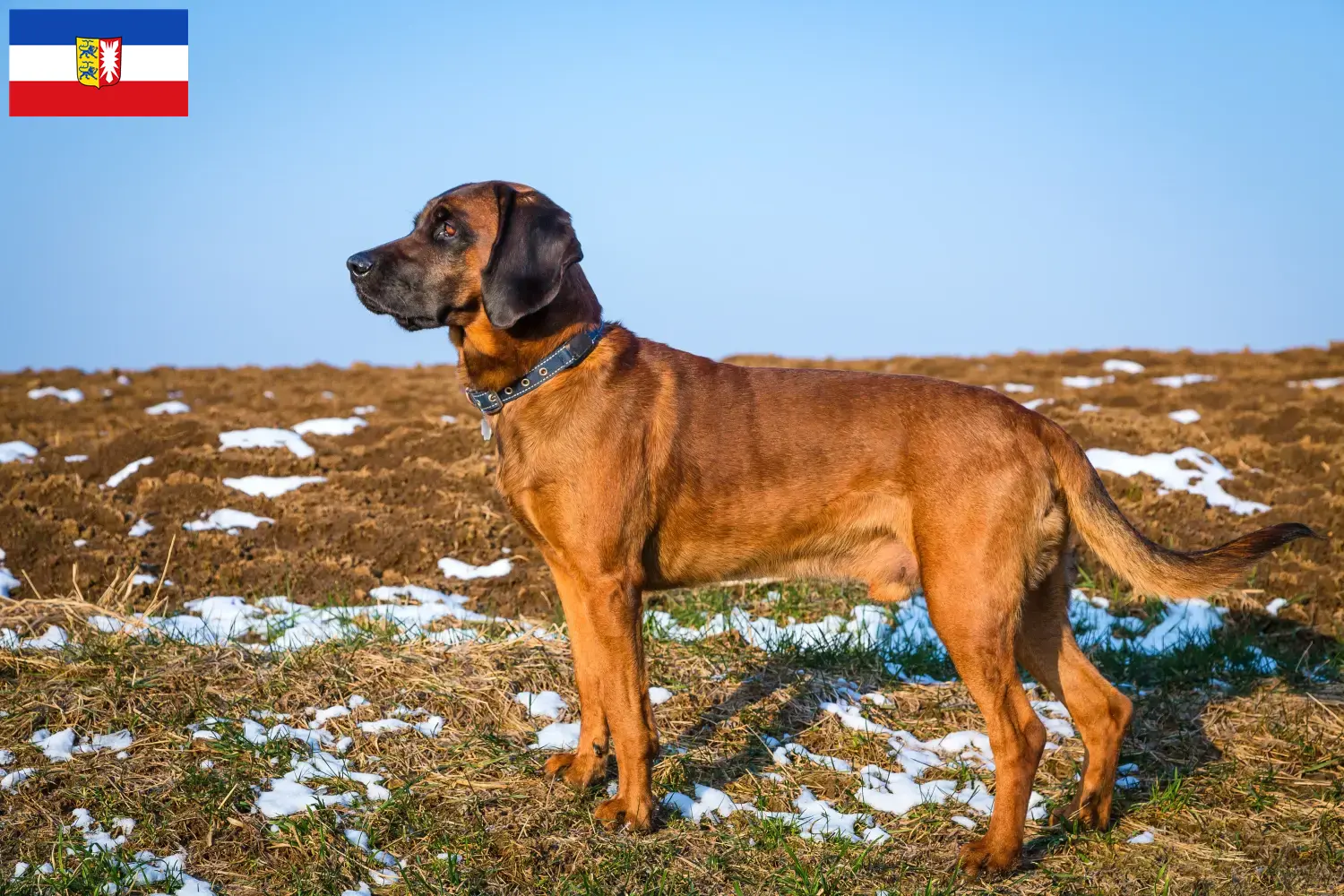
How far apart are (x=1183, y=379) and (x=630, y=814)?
14.5 m

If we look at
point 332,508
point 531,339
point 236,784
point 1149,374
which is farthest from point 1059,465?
point 1149,374

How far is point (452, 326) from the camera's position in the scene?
15.3 feet

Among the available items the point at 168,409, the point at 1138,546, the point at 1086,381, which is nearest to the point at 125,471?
the point at 168,409

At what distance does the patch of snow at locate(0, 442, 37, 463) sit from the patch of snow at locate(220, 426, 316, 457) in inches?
70.5

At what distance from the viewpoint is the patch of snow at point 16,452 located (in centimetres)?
1045

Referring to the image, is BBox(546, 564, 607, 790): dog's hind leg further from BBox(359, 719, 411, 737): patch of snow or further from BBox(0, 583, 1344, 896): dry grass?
BBox(359, 719, 411, 737): patch of snow

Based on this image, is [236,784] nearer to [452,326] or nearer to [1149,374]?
[452,326]

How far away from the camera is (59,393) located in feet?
51.5

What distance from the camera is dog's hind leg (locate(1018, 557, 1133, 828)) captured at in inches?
178

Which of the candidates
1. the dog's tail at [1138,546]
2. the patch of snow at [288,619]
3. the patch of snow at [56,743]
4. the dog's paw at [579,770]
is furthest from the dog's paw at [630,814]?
the patch of snow at [56,743]

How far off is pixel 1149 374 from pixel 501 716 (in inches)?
567

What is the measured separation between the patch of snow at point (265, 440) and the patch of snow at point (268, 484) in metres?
0.79

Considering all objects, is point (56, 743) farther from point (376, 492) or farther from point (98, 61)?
point (98, 61)

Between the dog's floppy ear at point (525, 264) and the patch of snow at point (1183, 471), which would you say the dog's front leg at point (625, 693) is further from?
the patch of snow at point (1183, 471)
